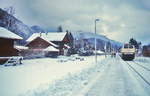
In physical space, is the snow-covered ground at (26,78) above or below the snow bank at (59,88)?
below

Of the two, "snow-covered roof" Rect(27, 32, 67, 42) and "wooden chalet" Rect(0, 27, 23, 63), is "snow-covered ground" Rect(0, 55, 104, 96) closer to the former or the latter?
"wooden chalet" Rect(0, 27, 23, 63)

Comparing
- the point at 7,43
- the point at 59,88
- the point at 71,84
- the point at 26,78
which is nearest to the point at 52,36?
the point at 7,43

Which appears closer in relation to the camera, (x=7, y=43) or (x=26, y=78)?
(x=26, y=78)

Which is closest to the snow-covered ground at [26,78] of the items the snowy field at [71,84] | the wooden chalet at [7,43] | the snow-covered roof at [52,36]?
the snowy field at [71,84]

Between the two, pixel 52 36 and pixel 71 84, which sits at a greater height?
pixel 52 36

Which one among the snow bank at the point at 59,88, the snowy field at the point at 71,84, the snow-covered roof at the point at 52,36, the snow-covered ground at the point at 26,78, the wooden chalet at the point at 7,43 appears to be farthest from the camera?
the snow-covered roof at the point at 52,36

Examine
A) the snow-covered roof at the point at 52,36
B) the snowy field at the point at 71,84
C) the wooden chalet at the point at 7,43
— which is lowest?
the snowy field at the point at 71,84

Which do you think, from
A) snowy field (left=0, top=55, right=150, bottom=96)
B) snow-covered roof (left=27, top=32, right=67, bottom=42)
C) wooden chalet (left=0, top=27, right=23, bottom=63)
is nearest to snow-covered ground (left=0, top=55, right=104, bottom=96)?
snowy field (left=0, top=55, right=150, bottom=96)

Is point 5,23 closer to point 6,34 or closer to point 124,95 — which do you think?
point 6,34

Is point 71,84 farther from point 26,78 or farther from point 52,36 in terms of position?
point 52,36

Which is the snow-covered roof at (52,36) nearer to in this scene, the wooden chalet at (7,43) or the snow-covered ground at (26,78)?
the wooden chalet at (7,43)

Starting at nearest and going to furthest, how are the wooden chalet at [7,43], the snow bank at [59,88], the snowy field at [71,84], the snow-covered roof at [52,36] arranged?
the snow bank at [59,88], the snowy field at [71,84], the wooden chalet at [7,43], the snow-covered roof at [52,36]

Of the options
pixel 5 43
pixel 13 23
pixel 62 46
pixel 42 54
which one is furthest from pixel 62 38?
pixel 5 43

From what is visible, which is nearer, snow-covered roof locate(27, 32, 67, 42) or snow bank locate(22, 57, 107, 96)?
snow bank locate(22, 57, 107, 96)
